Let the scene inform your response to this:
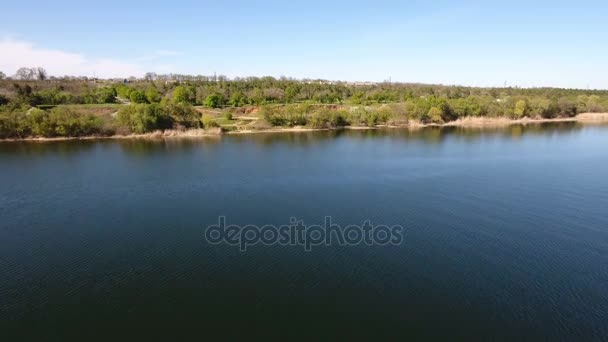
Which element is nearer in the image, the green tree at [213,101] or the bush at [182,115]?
the bush at [182,115]

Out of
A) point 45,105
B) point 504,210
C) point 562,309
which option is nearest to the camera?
point 562,309

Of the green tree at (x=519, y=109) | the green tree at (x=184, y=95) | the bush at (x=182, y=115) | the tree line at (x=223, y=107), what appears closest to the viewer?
the tree line at (x=223, y=107)

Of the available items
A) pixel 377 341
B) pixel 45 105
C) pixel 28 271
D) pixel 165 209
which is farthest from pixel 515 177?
pixel 45 105

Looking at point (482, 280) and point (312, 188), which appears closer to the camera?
point (482, 280)

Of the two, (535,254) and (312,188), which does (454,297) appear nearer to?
(535,254)

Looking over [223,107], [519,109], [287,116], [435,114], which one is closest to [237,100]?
[223,107]

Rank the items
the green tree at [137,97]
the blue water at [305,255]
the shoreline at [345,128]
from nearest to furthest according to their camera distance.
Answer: the blue water at [305,255] → the shoreline at [345,128] → the green tree at [137,97]

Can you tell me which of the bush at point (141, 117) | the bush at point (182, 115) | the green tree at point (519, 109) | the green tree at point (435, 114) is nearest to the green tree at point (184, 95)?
the bush at point (182, 115)

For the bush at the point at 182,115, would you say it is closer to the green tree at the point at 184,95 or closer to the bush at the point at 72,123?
the bush at the point at 72,123
